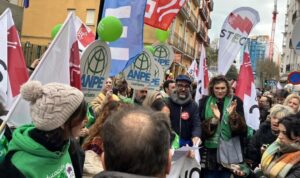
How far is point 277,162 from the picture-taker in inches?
144

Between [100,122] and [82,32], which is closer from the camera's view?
[100,122]

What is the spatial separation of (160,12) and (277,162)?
4513 millimetres

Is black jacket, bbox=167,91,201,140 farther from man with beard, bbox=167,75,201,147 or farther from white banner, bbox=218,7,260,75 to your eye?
white banner, bbox=218,7,260,75

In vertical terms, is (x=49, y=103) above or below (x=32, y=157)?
above

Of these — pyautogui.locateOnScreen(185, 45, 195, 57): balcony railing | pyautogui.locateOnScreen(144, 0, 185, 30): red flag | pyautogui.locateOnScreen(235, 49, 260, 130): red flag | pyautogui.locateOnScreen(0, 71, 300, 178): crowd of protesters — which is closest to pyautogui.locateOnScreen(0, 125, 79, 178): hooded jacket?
pyautogui.locateOnScreen(0, 71, 300, 178): crowd of protesters

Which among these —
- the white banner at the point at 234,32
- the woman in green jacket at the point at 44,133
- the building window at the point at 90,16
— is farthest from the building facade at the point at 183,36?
the woman in green jacket at the point at 44,133

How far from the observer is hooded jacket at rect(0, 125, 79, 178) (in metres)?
2.30

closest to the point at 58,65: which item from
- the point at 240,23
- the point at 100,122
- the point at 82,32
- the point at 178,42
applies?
the point at 100,122

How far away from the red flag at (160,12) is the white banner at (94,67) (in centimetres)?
309

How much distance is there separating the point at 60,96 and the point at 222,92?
361 centimetres

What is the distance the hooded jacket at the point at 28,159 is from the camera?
2.30 m

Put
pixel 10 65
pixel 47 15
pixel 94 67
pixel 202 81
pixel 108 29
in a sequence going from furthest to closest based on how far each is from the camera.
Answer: pixel 47 15 → pixel 202 81 → pixel 108 29 → pixel 94 67 → pixel 10 65

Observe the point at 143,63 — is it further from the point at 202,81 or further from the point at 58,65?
the point at 58,65

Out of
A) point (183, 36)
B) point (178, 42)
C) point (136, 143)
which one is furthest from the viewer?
point (183, 36)
